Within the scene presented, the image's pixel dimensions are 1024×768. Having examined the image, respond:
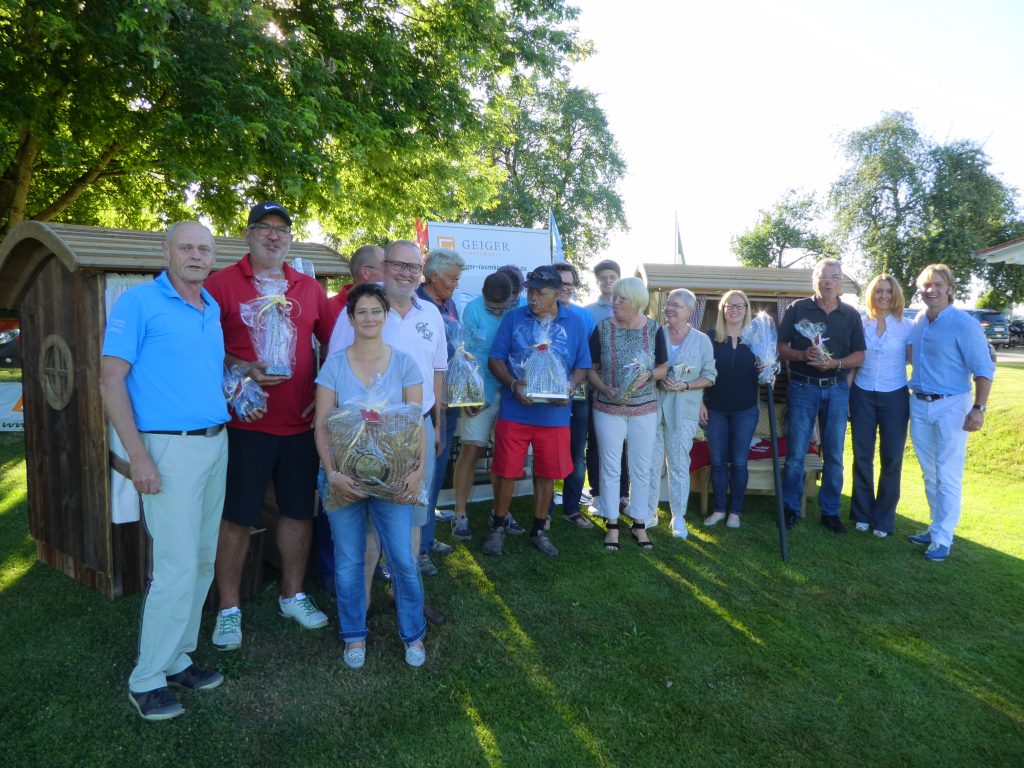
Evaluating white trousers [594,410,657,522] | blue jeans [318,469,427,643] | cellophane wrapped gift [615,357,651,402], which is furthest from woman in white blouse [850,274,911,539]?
blue jeans [318,469,427,643]

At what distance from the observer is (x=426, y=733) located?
8.56 ft

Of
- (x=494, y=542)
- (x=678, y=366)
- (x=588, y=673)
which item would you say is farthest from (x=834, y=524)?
(x=588, y=673)

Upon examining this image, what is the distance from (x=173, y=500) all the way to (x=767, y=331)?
4215 millimetres

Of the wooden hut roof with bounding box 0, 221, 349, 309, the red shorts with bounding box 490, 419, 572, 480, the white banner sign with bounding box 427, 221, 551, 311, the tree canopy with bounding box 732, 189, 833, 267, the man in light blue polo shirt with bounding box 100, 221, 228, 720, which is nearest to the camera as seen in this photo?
the man in light blue polo shirt with bounding box 100, 221, 228, 720

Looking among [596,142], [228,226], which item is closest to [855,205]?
[596,142]

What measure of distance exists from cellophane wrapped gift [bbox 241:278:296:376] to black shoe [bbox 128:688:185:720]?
55.6 inches

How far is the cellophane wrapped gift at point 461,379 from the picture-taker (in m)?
4.23

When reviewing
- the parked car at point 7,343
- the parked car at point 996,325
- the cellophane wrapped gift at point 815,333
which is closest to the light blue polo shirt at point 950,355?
the cellophane wrapped gift at point 815,333

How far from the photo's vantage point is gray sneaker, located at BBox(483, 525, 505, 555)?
4504 millimetres

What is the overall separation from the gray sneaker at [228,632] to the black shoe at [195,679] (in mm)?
268

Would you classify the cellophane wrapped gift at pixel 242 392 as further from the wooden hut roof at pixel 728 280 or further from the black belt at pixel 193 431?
the wooden hut roof at pixel 728 280

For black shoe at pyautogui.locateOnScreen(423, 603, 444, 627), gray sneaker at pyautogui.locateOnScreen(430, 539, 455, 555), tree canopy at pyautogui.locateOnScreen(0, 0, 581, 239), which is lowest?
black shoe at pyautogui.locateOnScreen(423, 603, 444, 627)

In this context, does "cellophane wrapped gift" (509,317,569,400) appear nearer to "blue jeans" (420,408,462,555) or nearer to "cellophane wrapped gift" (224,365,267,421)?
"blue jeans" (420,408,462,555)

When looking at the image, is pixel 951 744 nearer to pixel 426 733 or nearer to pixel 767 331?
pixel 426 733
